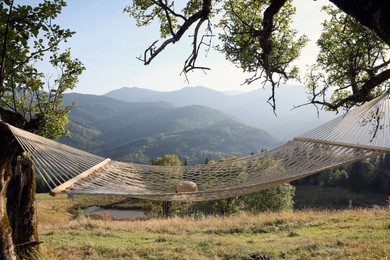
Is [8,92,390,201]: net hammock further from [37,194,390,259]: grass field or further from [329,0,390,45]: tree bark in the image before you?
[329,0,390,45]: tree bark

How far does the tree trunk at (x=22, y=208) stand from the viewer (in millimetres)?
3244

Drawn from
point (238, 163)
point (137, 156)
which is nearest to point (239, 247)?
point (238, 163)

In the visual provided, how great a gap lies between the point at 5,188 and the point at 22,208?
3.10ft

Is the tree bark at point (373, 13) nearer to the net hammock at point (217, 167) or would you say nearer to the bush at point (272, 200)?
the net hammock at point (217, 167)

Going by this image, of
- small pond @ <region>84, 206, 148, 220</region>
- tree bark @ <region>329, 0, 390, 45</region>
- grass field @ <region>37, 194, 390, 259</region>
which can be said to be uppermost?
tree bark @ <region>329, 0, 390, 45</region>

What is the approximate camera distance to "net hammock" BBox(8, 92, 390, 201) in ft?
8.00

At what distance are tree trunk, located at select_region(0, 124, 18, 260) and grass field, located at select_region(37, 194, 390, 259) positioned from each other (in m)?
0.74

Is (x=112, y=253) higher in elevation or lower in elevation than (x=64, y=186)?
lower

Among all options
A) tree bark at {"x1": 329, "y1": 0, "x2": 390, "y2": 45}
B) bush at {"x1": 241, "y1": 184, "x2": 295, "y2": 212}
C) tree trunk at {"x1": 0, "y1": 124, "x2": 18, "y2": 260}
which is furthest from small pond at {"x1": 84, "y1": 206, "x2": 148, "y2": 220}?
tree bark at {"x1": 329, "y1": 0, "x2": 390, "y2": 45}

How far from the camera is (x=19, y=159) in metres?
3.30

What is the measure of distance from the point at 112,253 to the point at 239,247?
1.68 m

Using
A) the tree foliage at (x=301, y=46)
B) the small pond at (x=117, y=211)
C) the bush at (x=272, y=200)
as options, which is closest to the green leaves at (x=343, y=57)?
the tree foliage at (x=301, y=46)

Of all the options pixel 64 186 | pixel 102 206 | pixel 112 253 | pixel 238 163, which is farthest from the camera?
pixel 102 206

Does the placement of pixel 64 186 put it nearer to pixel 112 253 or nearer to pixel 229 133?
pixel 112 253
